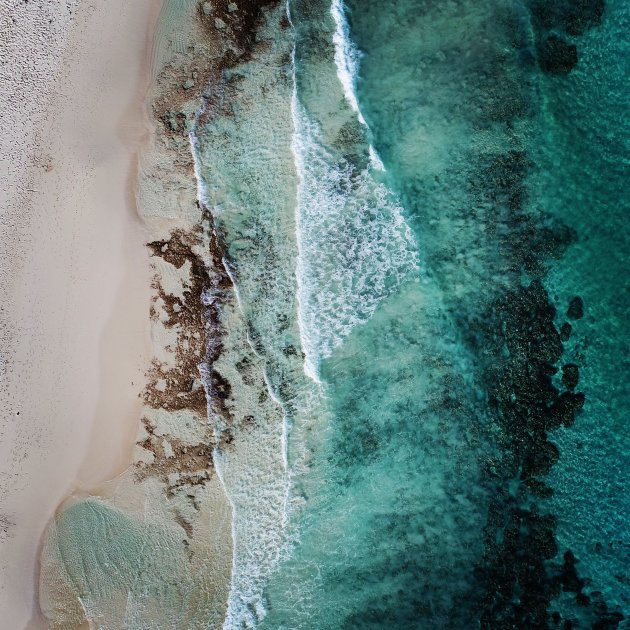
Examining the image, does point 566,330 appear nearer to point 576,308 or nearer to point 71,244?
point 576,308

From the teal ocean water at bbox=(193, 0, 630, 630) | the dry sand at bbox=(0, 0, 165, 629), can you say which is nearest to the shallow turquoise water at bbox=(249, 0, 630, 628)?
the teal ocean water at bbox=(193, 0, 630, 630)

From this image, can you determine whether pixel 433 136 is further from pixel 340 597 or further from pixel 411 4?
pixel 340 597

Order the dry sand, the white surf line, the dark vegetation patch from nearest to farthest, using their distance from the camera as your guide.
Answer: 1. the dark vegetation patch
2. the white surf line
3. the dry sand

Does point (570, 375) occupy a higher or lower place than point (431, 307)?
lower

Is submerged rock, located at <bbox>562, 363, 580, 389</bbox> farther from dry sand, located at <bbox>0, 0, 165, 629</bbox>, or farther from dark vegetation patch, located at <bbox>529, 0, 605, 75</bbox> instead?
dry sand, located at <bbox>0, 0, 165, 629</bbox>

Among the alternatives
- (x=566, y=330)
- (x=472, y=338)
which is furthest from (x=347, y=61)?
(x=566, y=330)

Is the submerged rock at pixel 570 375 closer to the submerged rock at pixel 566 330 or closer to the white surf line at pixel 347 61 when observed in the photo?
the submerged rock at pixel 566 330

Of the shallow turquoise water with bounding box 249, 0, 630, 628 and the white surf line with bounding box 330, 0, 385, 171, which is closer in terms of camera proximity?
the shallow turquoise water with bounding box 249, 0, 630, 628

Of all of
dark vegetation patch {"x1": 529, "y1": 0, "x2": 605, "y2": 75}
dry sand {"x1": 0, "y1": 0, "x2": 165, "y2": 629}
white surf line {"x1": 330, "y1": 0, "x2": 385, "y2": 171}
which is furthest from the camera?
dry sand {"x1": 0, "y1": 0, "x2": 165, "y2": 629}
